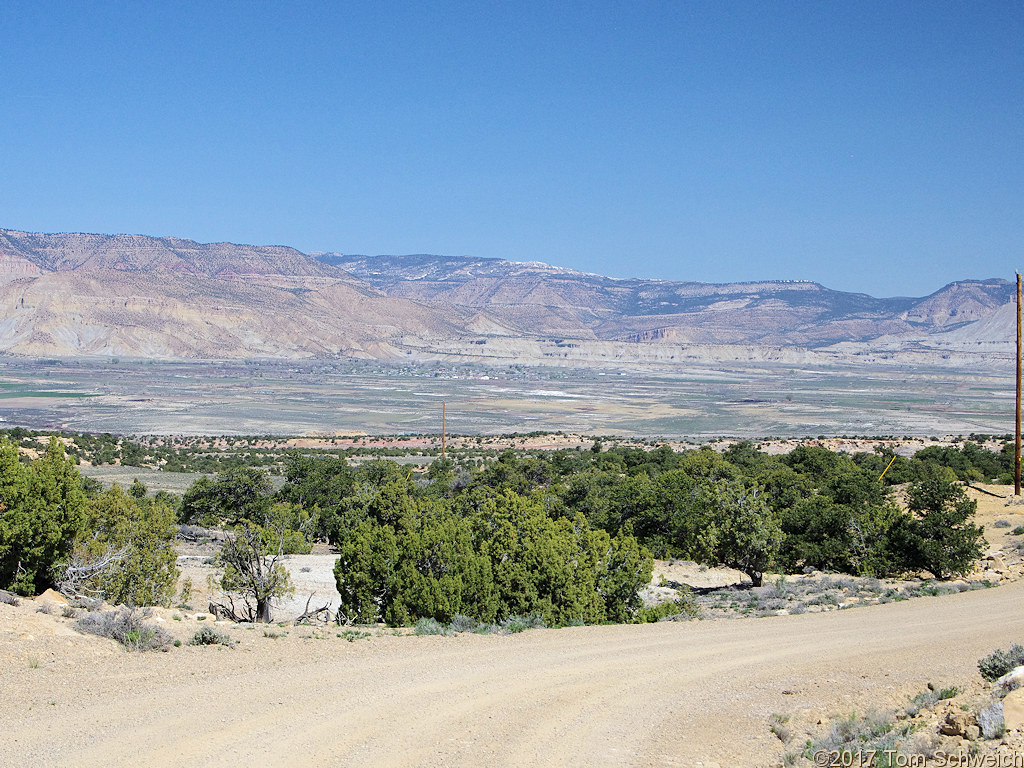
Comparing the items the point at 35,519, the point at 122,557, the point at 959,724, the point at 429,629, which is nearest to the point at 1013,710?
the point at 959,724

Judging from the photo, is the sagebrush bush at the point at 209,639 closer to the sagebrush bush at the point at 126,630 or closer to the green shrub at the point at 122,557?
the sagebrush bush at the point at 126,630

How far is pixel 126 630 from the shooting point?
38.1 feet

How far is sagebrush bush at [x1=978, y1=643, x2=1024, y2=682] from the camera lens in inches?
376

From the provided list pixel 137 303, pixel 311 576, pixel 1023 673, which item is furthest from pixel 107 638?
pixel 137 303

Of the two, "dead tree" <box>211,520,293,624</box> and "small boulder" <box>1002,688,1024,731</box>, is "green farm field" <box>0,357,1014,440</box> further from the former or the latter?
"small boulder" <box>1002,688,1024,731</box>

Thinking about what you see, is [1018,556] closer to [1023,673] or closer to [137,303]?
[1023,673]

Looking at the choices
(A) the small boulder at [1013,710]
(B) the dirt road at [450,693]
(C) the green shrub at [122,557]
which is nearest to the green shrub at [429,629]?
(B) the dirt road at [450,693]

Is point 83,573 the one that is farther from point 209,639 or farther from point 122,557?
point 209,639

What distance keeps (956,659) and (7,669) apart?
1067cm

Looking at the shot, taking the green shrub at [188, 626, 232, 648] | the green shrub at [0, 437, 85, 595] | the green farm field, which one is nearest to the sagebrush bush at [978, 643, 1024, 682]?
the green shrub at [188, 626, 232, 648]

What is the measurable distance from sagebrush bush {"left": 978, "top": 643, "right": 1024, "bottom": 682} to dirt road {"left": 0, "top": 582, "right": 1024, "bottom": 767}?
0.37 metres

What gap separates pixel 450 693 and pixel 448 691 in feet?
0.27

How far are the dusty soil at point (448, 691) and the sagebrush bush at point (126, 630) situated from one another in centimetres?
17

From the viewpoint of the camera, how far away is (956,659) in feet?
36.4
